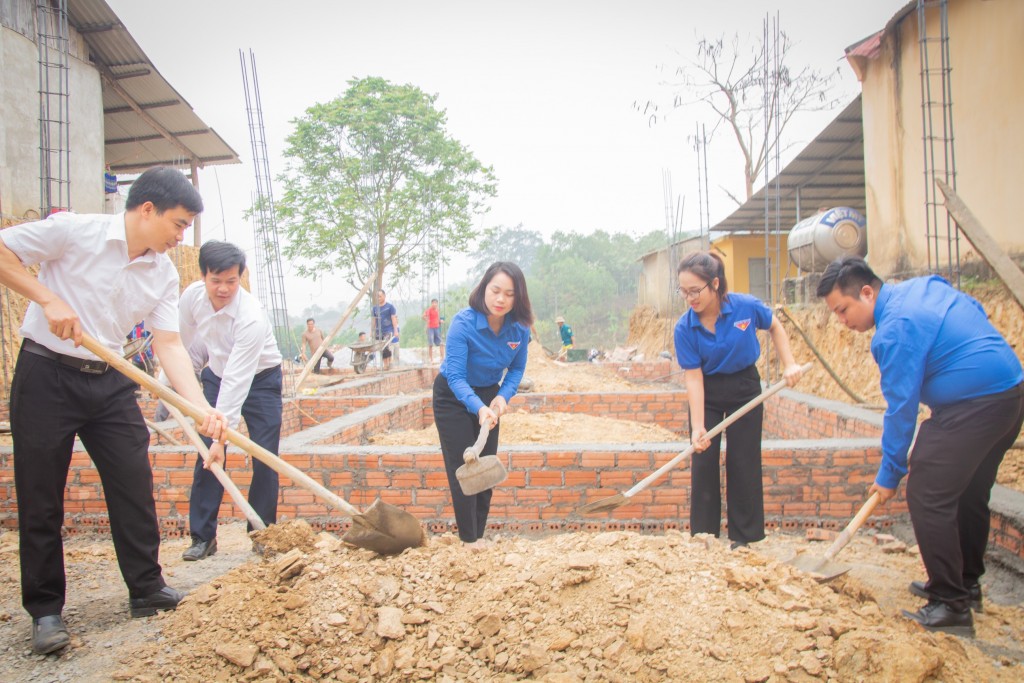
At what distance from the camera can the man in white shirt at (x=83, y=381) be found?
2.15 metres

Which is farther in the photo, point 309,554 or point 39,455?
point 309,554

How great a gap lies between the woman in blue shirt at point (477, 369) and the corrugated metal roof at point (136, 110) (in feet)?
34.5

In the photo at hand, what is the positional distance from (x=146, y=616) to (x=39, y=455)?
0.73 metres

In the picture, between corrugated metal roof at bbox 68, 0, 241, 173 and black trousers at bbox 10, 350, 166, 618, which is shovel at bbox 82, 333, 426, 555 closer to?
black trousers at bbox 10, 350, 166, 618

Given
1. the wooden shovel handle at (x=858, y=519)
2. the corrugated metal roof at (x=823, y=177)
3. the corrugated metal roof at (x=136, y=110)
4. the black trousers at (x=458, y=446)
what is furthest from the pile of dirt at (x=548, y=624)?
the corrugated metal roof at (x=136, y=110)

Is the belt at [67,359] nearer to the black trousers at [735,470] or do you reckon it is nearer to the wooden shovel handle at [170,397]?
the wooden shovel handle at [170,397]

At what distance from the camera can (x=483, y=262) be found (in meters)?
41.5

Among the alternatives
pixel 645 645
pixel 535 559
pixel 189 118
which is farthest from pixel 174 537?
pixel 189 118

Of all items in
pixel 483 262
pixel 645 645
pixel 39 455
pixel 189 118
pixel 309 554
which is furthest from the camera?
pixel 483 262

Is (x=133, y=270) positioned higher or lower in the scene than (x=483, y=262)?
lower

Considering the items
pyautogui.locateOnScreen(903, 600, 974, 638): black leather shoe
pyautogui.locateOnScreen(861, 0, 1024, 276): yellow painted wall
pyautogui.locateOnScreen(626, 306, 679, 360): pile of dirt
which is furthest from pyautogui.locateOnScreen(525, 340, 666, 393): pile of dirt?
pyautogui.locateOnScreen(903, 600, 974, 638): black leather shoe

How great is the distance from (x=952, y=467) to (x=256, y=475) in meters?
2.94

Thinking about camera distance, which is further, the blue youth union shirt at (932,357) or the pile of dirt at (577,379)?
the pile of dirt at (577,379)

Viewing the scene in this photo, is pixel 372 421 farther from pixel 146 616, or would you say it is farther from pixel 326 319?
pixel 326 319
